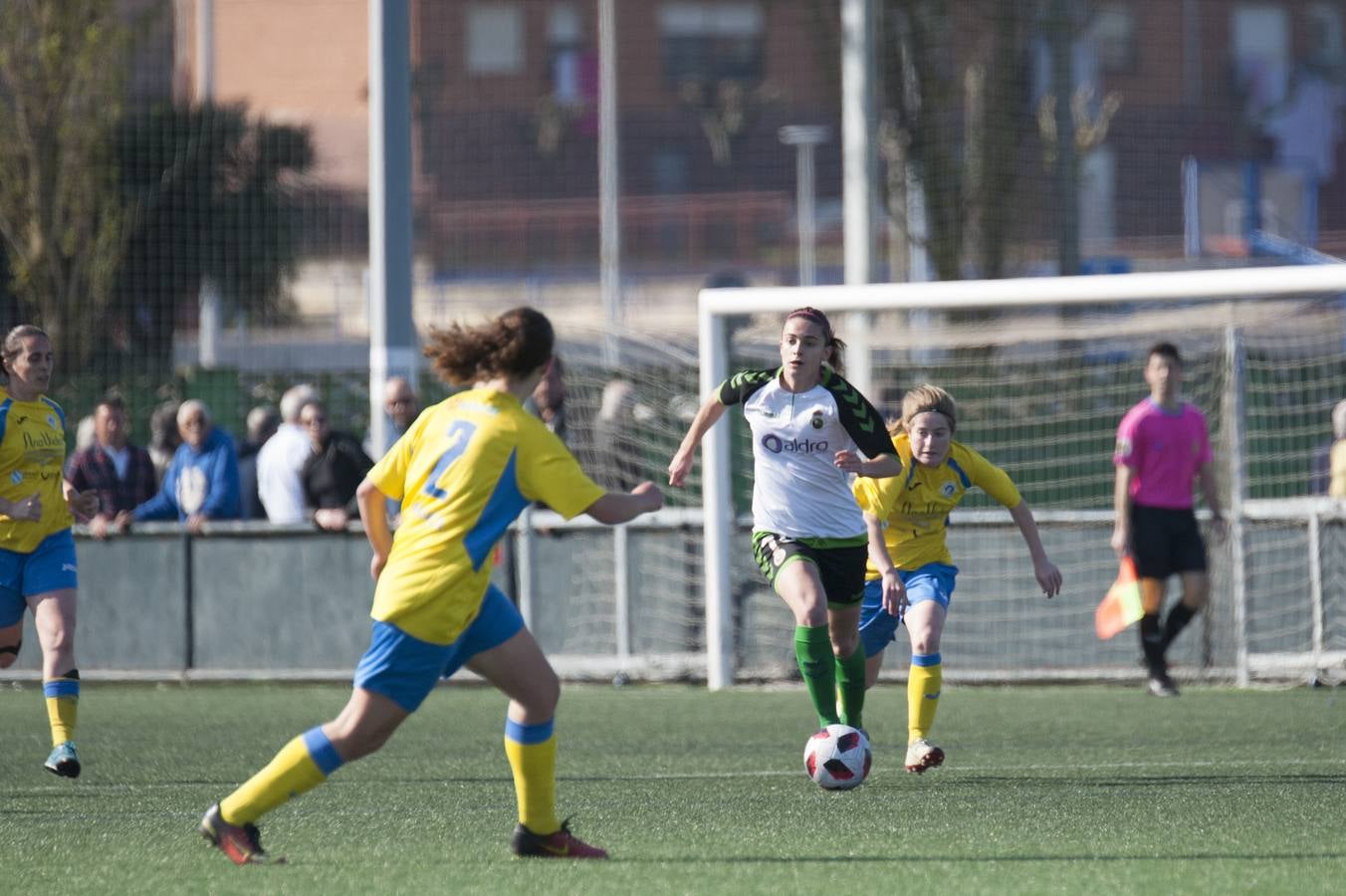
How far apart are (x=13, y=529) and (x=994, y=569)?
23.1ft

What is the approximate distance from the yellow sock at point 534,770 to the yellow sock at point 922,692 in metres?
2.77

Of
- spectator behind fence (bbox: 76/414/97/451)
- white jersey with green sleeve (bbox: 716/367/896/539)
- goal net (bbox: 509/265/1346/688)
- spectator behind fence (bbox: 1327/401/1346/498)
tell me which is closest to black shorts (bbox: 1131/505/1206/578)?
goal net (bbox: 509/265/1346/688)

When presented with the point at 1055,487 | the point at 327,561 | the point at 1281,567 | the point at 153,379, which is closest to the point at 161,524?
the point at 327,561

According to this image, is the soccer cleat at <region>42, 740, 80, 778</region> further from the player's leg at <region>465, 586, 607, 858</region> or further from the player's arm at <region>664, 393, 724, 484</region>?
the player's leg at <region>465, 586, 607, 858</region>

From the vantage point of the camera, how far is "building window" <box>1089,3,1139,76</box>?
174 feet

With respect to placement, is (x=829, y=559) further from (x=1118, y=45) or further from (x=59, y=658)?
(x=1118, y=45)

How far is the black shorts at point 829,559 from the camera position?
8.42 metres

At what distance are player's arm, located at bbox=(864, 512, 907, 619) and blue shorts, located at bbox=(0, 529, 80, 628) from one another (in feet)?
11.2

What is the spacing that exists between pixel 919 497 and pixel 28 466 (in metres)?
3.82

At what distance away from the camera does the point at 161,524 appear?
14.3m

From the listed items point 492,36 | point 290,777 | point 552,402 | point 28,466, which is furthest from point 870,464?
point 492,36

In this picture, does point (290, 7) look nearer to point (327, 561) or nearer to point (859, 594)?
point (327, 561)

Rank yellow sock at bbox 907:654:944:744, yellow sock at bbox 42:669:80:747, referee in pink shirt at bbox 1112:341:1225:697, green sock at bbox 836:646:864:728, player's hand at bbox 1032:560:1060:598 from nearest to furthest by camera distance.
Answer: player's hand at bbox 1032:560:1060:598, green sock at bbox 836:646:864:728, yellow sock at bbox 907:654:944:744, yellow sock at bbox 42:669:80:747, referee in pink shirt at bbox 1112:341:1225:697

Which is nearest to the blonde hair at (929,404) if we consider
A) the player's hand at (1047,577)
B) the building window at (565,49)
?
the player's hand at (1047,577)
